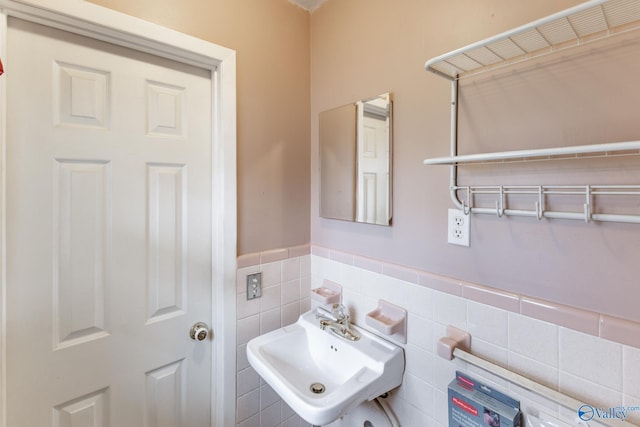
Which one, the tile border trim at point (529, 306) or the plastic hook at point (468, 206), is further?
the plastic hook at point (468, 206)

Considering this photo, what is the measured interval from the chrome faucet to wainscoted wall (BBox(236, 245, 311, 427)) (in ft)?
0.65

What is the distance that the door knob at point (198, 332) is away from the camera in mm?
1242

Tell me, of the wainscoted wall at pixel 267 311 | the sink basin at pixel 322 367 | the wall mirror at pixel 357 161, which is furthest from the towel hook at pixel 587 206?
the wainscoted wall at pixel 267 311

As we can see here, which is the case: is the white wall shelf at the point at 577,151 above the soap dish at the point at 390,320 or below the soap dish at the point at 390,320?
above

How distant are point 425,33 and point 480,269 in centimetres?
→ 84

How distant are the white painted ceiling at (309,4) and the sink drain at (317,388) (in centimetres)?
174

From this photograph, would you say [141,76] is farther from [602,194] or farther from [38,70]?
[602,194]

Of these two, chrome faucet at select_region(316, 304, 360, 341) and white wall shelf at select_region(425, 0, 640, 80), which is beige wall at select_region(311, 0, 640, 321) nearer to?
white wall shelf at select_region(425, 0, 640, 80)

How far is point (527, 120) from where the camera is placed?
2.76 ft

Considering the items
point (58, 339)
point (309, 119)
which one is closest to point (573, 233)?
point (309, 119)

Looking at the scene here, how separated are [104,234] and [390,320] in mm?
1090

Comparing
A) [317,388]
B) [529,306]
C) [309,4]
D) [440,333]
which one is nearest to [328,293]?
[317,388]

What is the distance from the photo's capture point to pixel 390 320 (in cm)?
115

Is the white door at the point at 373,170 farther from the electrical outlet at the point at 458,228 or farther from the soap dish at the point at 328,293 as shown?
the soap dish at the point at 328,293
